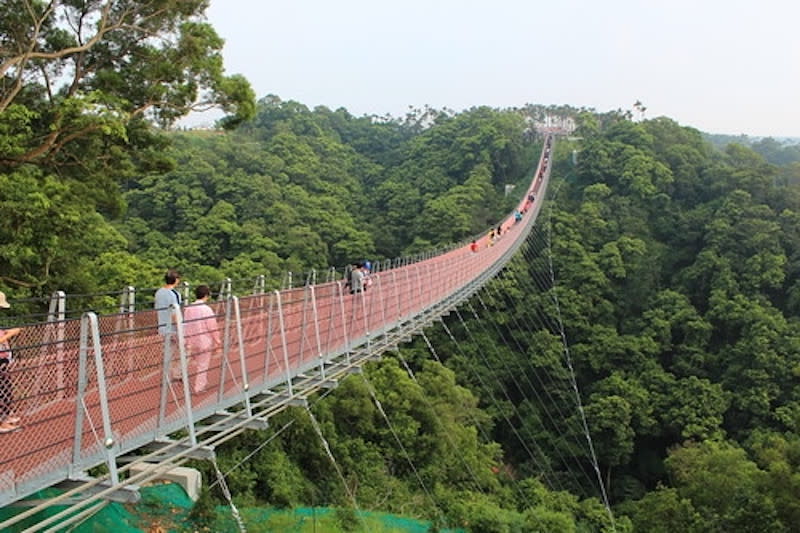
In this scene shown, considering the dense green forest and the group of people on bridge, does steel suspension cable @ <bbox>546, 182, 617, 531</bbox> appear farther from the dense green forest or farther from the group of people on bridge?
the group of people on bridge

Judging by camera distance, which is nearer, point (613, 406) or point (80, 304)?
point (80, 304)

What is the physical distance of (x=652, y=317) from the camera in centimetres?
2162

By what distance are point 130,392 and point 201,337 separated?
542 millimetres

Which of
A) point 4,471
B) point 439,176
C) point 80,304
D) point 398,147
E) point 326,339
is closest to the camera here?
point 4,471

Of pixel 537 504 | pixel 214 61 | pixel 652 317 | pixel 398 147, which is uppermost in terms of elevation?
pixel 398 147

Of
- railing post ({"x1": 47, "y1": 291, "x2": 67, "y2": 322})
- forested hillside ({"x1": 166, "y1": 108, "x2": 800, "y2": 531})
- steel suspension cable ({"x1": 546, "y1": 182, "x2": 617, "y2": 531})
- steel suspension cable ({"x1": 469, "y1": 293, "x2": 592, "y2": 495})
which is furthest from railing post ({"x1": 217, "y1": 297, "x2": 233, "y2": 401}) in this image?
steel suspension cable ({"x1": 469, "y1": 293, "x2": 592, "y2": 495})

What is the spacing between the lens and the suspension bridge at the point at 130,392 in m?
2.35

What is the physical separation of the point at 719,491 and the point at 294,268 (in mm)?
14267

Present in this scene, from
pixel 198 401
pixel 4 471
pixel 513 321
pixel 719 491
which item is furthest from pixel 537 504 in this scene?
pixel 4 471

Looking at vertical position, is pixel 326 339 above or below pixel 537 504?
above

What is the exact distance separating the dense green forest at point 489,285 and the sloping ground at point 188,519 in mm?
192

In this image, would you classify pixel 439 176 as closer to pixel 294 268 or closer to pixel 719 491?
pixel 294 268

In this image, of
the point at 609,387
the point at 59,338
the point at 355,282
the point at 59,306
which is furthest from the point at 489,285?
the point at 59,338

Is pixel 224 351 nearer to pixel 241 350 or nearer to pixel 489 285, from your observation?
pixel 241 350
